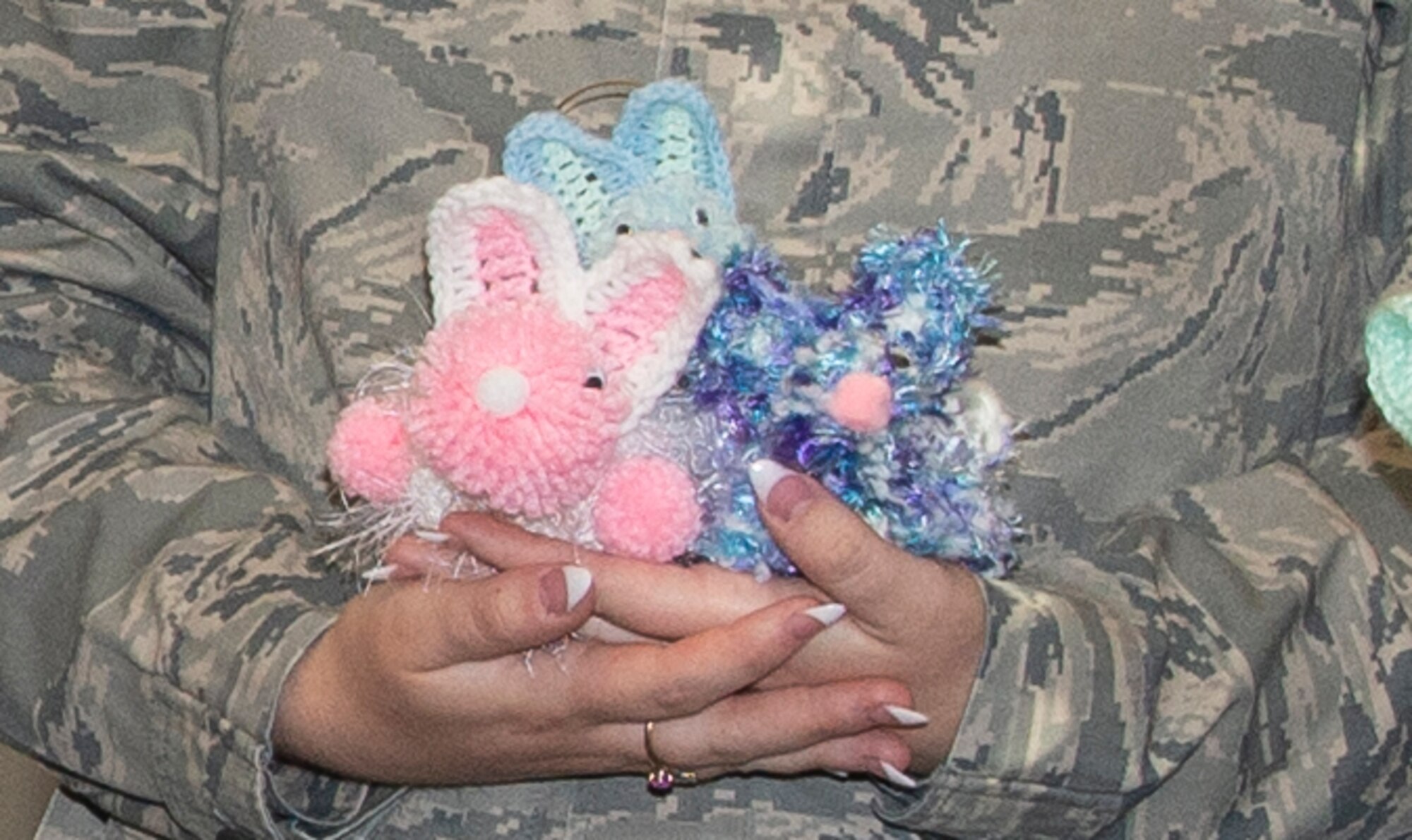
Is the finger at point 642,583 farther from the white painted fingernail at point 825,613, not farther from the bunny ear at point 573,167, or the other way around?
the bunny ear at point 573,167

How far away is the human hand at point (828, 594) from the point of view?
2.14 ft

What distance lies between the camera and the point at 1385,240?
35.8 inches

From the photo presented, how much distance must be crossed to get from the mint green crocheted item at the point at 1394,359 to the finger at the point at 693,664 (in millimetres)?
248

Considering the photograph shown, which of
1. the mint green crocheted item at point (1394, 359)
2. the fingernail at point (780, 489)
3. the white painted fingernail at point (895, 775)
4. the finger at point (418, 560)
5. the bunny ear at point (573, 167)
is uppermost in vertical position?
the mint green crocheted item at point (1394, 359)

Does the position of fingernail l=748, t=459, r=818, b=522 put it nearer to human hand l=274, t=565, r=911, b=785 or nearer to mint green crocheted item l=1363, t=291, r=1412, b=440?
human hand l=274, t=565, r=911, b=785

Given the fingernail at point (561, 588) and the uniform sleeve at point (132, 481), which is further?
the uniform sleeve at point (132, 481)

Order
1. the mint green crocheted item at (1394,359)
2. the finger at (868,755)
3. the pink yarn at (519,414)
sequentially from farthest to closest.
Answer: the finger at (868,755), the pink yarn at (519,414), the mint green crocheted item at (1394,359)

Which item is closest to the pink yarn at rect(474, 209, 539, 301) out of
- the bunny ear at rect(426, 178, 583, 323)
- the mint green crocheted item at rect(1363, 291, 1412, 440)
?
the bunny ear at rect(426, 178, 583, 323)

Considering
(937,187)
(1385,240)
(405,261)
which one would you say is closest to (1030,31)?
(937,187)

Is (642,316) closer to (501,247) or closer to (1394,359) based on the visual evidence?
(501,247)

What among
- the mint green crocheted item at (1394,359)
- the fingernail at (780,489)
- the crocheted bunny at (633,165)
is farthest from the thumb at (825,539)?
the mint green crocheted item at (1394,359)

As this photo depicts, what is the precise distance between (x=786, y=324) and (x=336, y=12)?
40 cm

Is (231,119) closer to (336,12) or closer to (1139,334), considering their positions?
(336,12)

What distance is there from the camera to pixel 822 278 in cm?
87
